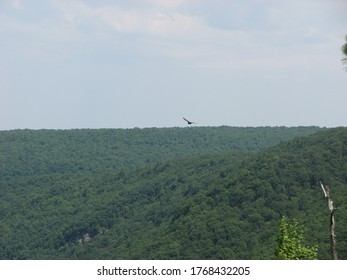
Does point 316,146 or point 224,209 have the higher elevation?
point 316,146

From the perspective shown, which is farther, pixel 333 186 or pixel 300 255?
pixel 333 186

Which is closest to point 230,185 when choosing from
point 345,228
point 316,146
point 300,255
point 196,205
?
point 196,205

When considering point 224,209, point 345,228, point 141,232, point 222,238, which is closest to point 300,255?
point 345,228

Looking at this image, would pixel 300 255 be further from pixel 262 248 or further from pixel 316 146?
pixel 316 146

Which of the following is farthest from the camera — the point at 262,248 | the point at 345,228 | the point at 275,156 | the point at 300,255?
the point at 275,156

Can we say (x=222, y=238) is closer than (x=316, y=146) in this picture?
Yes

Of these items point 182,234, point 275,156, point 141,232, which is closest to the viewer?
point 182,234

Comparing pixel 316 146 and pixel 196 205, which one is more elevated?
pixel 316 146

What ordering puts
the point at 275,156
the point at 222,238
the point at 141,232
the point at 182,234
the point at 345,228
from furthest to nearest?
the point at 141,232 → the point at 275,156 → the point at 182,234 → the point at 222,238 → the point at 345,228

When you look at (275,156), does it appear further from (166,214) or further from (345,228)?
(345,228)
